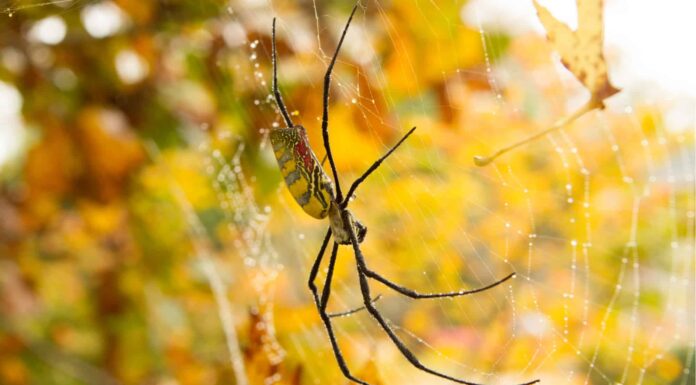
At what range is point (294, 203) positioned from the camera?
11.8ft

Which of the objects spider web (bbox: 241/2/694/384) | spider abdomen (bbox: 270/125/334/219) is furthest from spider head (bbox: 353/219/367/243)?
spider web (bbox: 241/2/694/384)

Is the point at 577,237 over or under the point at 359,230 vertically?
over

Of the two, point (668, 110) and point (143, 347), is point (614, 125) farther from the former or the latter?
point (143, 347)

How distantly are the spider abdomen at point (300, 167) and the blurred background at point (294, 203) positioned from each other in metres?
0.77

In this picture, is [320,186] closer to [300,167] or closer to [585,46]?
[300,167]

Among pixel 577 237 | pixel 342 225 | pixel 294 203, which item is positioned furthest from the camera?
pixel 577 237

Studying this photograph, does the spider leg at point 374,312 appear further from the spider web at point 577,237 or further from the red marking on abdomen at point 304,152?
the spider web at point 577,237

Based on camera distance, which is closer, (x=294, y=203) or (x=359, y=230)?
(x=359, y=230)

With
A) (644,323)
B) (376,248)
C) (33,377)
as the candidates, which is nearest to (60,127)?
(376,248)

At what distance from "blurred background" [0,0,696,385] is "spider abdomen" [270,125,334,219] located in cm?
77

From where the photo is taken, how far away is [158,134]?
3443mm

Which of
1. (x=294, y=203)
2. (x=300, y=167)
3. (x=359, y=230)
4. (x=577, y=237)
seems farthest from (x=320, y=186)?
(x=577, y=237)

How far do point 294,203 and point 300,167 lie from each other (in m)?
2.49

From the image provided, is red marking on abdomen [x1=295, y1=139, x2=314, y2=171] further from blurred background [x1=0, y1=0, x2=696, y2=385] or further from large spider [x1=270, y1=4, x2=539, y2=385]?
blurred background [x1=0, y1=0, x2=696, y2=385]
